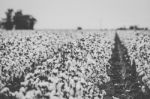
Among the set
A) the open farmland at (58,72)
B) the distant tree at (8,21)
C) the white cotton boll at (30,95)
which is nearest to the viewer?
the white cotton boll at (30,95)

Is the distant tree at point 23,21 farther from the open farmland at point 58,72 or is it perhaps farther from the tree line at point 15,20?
the open farmland at point 58,72

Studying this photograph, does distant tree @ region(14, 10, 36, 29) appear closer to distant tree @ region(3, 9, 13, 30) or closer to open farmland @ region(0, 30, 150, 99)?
distant tree @ region(3, 9, 13, 30)

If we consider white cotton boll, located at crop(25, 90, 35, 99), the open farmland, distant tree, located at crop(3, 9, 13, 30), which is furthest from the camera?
distant tree, located at crop(3, 9, 13, 30)

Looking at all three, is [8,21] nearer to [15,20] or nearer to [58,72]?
[15,20]

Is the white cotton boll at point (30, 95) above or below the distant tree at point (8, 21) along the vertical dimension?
below

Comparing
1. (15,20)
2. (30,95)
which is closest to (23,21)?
(15,20)

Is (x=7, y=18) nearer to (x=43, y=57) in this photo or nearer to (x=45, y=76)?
(x=43, y=57)

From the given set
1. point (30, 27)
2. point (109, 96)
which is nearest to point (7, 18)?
point (30, 27)

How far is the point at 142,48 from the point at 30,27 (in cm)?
5049

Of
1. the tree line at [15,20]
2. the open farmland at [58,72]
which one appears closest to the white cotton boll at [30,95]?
the open farmland at [58,72]

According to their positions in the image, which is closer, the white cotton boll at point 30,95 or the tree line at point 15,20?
the white cotton boll at point 30,95

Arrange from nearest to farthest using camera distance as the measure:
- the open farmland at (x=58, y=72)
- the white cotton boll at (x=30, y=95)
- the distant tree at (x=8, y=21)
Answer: the white cotton boll at (x=30, y=95) → the open farmland at (x=58, y=72) → the distant tree at (x=8, y=21)

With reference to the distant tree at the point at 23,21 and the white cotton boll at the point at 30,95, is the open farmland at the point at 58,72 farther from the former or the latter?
the distant tree at the point at 23,21

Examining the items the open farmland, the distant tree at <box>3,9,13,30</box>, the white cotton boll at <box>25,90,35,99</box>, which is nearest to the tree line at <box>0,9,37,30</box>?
the distant tree at <box>3,9,13,30</box>
